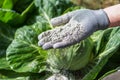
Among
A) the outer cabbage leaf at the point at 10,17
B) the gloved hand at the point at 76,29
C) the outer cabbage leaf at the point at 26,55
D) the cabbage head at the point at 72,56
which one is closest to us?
the gloved hand at the point at 76,29

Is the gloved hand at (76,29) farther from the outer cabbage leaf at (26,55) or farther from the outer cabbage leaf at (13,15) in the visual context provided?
the outer cabbage leaf at (13,15)

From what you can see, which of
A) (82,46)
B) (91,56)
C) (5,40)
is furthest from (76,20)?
(5,40)

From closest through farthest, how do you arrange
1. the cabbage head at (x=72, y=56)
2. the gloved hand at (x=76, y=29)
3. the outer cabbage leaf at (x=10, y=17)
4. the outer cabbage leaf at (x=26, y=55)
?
the gloved hand at (x=76, y=29), the cabbage head at (x=72, y=56), the outer cabbage leaf at (x=26, y=55), the outer cabbage leaf at (x=10, y=17)

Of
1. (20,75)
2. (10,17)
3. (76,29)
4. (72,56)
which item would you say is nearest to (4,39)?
(10,17)

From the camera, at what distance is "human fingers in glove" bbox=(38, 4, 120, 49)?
63.7 inches

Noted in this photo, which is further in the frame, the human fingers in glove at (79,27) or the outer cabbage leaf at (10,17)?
the outer cabbage leaf at (10,17)

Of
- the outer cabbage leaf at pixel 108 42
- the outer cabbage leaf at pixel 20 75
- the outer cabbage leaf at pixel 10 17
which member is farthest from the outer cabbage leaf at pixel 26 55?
the outer cabbage leaf at pixel 108 42

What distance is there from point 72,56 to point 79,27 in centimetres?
23

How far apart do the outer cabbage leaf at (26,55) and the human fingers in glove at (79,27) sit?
257 mm

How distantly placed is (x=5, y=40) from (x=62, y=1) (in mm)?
444

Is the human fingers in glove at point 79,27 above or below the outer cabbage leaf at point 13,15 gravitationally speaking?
above

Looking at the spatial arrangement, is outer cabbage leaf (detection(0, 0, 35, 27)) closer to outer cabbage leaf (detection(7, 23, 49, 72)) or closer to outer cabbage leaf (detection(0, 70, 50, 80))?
outer cabbage leaf (detection(7, 23, 49, 72))

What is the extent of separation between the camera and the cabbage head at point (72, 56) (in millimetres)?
1798

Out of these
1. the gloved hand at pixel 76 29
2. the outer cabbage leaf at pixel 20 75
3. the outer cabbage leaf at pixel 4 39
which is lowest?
the outer cabbage leaf at pixel 20 75
